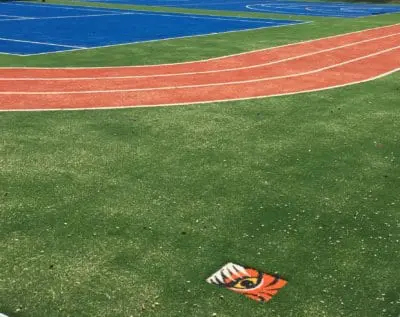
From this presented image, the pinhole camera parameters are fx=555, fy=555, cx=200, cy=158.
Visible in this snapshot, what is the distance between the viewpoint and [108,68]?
52.0 feet

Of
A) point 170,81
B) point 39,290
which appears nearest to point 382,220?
point 39,290

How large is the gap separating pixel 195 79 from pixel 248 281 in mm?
9792

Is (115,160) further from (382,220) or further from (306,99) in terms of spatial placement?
(306,99)

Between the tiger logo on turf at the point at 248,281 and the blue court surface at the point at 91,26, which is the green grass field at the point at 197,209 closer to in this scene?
the tiger logo on turf at the point at 248,281

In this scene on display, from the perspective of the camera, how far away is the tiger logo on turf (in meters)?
5.17

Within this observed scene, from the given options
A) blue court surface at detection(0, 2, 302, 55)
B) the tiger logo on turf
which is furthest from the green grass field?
blue court surface at detection(0, 2, 302, 55)

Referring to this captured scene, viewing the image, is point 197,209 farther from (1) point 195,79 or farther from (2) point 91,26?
(2) point 91,26

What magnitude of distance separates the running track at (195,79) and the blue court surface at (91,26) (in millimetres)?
4647

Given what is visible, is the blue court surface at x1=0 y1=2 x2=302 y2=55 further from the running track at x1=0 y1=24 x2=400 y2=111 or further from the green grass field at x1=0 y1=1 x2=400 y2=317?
the green grass field at x1=0 y1=1 x2=400 y2=317

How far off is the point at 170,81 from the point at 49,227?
8456 millimetres

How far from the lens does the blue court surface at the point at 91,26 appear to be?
67.0ft

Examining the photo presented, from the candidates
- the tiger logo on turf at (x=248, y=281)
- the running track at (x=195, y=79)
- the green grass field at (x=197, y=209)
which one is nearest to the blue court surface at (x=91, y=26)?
the running track at (x=195, y=79)

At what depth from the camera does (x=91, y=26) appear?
26.0 m

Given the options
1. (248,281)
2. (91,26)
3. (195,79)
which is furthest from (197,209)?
(91,26)
